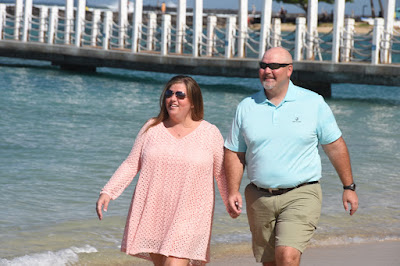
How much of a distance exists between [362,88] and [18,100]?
14632 mm

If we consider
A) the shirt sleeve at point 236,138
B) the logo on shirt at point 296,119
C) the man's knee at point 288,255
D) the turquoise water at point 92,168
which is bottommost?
the turquoise water at point 92,168

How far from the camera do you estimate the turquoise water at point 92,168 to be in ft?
22.3

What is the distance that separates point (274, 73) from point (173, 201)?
0.89 metres

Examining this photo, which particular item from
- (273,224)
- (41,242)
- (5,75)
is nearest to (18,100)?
(5,75)

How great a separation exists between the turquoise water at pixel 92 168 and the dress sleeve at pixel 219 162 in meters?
1.93

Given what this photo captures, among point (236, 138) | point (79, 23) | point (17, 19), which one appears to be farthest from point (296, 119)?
point (17, 19)

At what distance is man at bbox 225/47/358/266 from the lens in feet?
13.8

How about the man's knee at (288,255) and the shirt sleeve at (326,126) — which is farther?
the shirt sleeve at (326,126)

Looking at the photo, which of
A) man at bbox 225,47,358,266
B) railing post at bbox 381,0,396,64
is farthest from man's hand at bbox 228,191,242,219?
railing post at bbox 381,0,396,64

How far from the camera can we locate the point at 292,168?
13.9ft

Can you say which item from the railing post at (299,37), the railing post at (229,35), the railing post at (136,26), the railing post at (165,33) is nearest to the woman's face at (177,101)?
the railing post at (299,37)

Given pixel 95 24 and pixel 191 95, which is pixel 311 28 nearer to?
pixel 95 24

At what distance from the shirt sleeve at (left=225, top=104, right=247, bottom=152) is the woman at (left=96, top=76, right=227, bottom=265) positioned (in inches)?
5.6

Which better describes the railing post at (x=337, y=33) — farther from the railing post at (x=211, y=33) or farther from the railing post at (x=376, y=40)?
the railing post at (x=211, y=33)
